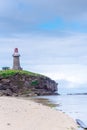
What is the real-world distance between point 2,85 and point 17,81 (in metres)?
10.6

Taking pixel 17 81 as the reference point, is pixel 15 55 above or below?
above

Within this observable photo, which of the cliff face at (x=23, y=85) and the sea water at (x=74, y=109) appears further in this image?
the cliff face at (x=23, y=85)

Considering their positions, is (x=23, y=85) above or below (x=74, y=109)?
above

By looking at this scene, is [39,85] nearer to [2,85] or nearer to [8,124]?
[2,85]

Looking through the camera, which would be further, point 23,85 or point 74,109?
point 23,85

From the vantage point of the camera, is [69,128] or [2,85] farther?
[2,85]

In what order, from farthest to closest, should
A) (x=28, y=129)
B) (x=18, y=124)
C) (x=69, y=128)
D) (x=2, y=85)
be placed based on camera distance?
1. (x=2, y=85)
2. (x=69, y=128)
3. (x=18, y=124)
4. (x=28, y=129)

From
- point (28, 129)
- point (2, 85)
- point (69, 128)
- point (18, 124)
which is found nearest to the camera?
point (28, 129)

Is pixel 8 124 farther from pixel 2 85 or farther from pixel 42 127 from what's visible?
pixel 2 85

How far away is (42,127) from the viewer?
2452cm

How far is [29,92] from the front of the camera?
188m

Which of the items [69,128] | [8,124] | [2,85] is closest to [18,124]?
[8,124]

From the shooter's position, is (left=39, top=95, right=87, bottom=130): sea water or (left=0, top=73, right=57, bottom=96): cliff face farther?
(left=0, top=73, right=57, bottom=96): cliff face

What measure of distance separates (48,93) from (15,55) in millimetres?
25882
